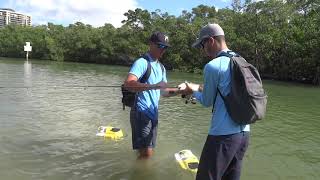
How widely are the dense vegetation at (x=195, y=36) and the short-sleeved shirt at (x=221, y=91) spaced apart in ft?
146

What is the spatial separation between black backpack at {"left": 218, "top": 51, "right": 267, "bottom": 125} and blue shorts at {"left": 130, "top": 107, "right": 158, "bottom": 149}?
8.87 ft

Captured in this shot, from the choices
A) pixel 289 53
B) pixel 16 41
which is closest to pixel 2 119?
pixel 289 53

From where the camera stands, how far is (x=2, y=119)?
13812mm

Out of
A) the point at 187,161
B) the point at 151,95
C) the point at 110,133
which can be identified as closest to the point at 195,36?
the point at 110,133

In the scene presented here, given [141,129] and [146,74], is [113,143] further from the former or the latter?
[146,74]

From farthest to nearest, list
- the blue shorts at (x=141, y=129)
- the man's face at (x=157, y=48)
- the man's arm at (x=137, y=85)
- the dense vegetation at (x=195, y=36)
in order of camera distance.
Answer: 1. the dense vegetation at (x=195, y=36)
2. the blue shorts at (x=141, y=129)
3. the man's face at (x=157, y=48)
4. the man's arm at (x=137, y=85)

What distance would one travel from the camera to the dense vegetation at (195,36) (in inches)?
1981

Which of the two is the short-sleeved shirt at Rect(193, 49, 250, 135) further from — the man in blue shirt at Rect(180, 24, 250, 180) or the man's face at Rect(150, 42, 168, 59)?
the man's face at Rect(150, 42, 168, 59)

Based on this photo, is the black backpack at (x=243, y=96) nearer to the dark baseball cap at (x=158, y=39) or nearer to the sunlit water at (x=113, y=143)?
the dark baseball cap at (x=158, y=39)

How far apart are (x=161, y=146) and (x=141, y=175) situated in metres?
2.67

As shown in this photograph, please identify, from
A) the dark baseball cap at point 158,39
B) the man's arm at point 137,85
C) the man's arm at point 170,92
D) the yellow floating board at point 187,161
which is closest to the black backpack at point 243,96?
the man's arm at point 170,92

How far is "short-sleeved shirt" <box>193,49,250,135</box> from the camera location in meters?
4.54

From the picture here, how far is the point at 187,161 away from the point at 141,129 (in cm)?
213

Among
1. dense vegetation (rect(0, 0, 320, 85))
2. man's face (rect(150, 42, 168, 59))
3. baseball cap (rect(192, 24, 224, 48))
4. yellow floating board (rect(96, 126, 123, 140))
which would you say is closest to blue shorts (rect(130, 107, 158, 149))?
man's face (rect(150, 42, 168, 59))
